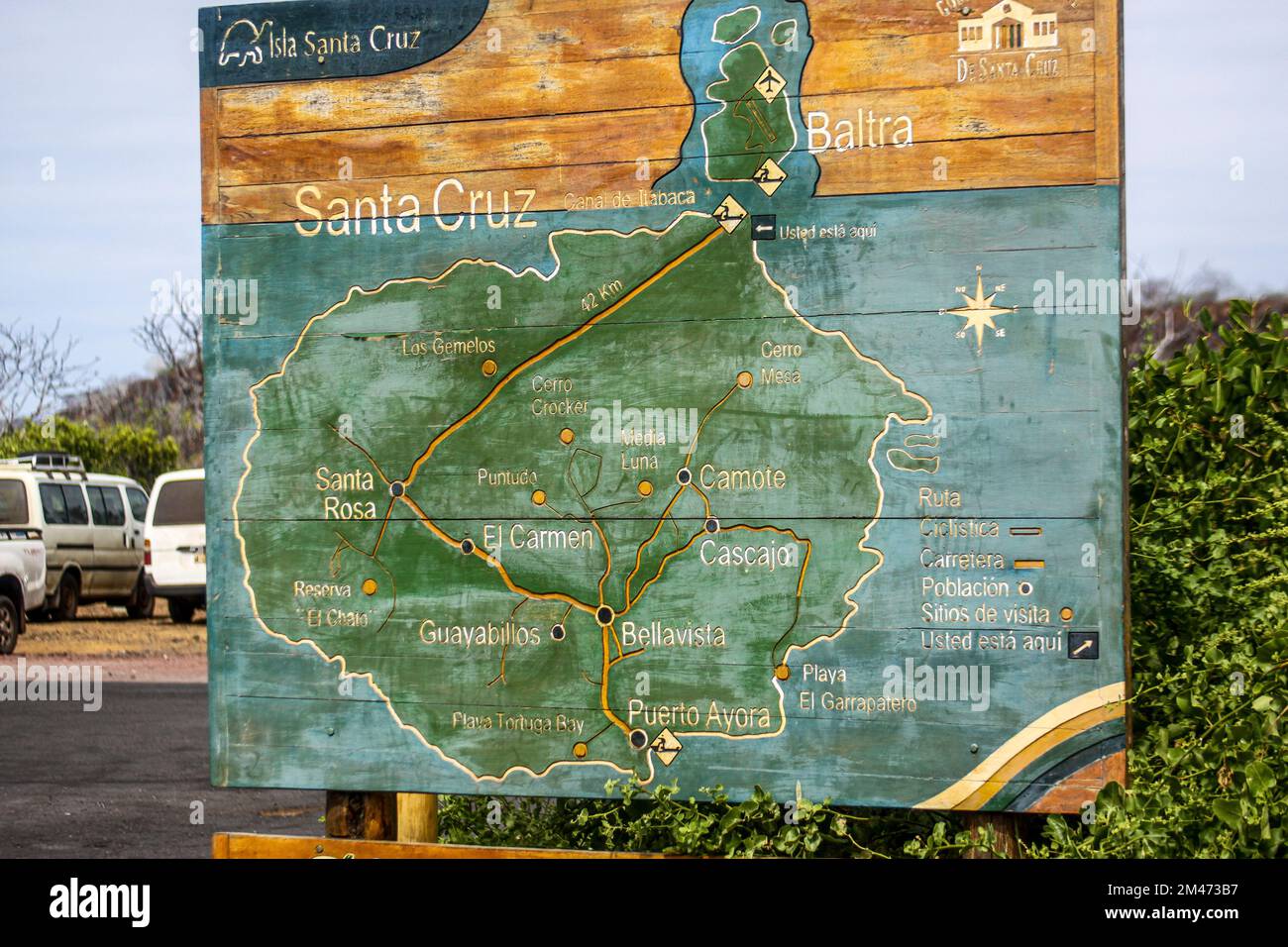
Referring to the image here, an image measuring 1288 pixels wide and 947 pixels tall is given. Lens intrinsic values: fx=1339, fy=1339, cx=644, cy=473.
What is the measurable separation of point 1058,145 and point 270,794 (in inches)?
321

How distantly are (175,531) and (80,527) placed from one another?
1.77 meters

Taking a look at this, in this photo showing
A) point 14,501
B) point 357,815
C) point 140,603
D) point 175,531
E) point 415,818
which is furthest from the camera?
point 140,603

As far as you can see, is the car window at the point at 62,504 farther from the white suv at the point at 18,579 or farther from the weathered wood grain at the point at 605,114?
the weathered wood grain at the point at 605,114

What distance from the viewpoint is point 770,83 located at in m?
4.23

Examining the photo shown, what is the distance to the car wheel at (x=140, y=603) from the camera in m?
20.7

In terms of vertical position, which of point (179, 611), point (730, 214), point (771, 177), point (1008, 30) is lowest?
point (179, 611)

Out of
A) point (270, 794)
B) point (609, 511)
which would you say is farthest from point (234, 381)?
point (270, 794)

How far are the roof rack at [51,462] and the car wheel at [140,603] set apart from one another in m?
1.98

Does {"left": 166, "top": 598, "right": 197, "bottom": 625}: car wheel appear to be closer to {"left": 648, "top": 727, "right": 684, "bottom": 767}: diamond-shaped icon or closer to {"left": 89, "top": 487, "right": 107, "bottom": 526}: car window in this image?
{"left": 89, "top": 487, "right": 107, "bottom": 526}: car window

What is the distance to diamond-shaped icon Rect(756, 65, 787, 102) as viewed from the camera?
4.22 m

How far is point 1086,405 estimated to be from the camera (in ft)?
13.0

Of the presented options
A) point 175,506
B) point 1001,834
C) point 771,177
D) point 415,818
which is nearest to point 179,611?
point 175,506

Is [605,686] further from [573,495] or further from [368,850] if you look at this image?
[368,850]
